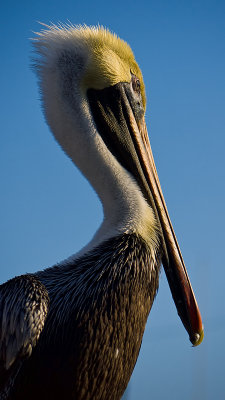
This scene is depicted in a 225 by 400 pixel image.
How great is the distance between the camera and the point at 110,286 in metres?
3.76

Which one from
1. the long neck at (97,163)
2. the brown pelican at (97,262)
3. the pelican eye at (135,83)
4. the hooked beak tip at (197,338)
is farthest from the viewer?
the pelican eye at (135,83)

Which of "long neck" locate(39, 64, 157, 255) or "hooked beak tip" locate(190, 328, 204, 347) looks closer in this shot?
"long neck" locate(39, 64, 157, 255)

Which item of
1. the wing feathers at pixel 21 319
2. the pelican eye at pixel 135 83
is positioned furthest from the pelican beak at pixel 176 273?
the wing feathers at pixel 21 319

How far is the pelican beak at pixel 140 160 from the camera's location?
4297 millimetres

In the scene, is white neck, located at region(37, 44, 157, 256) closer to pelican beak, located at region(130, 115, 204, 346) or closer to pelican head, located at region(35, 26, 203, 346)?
pelican head, located at region(35, 26, 203, 346)

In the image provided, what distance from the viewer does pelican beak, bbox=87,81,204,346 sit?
4.30 m

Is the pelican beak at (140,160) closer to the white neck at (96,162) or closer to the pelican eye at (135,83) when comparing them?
the pelican eye at (135,83)

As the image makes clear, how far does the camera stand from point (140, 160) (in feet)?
15.1

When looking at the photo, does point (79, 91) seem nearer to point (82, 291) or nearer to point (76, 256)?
point (76, 256)

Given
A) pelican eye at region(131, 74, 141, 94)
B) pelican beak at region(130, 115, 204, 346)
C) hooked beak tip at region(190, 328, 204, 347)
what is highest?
pelican eye at region(131, 74, 141, 94)

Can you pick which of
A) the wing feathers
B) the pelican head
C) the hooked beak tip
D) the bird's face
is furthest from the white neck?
the hooked beak tip

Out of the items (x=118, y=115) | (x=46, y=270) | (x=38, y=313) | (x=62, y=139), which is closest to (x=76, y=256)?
(x=46, y=270)

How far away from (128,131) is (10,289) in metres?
1.54

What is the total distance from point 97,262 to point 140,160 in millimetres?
1032
